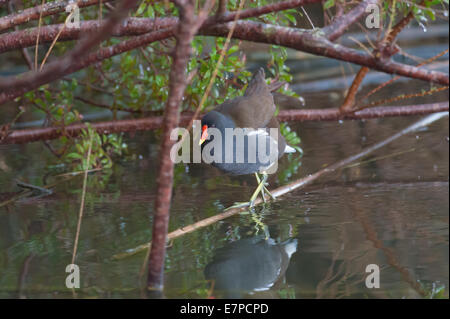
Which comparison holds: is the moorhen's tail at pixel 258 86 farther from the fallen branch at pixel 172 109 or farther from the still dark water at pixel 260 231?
the fallen branch at pixel 172 109

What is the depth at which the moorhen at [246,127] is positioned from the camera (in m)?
3.34

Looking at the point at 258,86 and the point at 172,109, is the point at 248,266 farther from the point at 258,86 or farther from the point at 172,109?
the point at 258,86

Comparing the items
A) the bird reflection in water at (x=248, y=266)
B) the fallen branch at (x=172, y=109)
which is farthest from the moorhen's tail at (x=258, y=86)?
the fallen branch at (x=172, y=109)

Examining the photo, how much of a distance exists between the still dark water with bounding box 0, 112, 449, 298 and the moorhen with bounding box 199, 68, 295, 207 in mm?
280

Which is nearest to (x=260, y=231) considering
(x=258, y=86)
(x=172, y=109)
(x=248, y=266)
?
(x=248, y=266)

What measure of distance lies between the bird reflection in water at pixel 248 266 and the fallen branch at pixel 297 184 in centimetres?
27

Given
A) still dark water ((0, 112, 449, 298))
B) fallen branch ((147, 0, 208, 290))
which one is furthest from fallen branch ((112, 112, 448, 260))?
fallen branch ((147, 0, 208, 290))

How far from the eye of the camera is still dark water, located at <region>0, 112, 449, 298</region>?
2.46 metres

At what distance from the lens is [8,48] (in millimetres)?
3199

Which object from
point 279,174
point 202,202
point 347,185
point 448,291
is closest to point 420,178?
point 347,185

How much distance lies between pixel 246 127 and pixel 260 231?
630 mm

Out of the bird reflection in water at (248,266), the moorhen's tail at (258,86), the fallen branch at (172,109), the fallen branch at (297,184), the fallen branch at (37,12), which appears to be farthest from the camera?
the moorhen's tail at (258,86)

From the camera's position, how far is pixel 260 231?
3.13 metres
